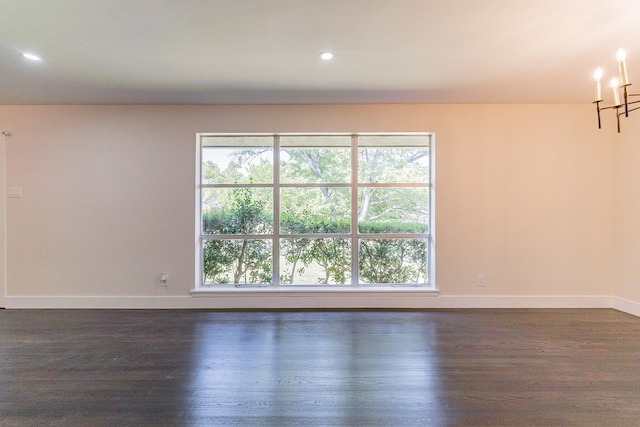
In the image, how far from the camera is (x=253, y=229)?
3729mm

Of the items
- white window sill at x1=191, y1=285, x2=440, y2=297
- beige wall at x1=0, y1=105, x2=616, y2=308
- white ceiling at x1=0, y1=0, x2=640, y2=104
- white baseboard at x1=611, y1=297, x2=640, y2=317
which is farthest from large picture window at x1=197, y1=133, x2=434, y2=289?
white baseboard at x1=611, y1=297, x2=640, y2=317

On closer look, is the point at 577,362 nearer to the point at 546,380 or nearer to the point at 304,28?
the point at 546,380

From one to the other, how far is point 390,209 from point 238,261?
2160mm

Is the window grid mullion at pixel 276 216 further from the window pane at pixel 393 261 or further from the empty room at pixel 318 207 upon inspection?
the window pane at pixel 393 261

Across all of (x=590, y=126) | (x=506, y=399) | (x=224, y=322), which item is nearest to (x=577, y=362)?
(x=506, y=399)

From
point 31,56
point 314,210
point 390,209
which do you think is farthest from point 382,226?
point 31,56

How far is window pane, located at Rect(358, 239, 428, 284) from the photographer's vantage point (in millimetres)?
3723

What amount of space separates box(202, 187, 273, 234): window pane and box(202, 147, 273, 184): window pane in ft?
0.49

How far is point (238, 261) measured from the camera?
12.2 ft

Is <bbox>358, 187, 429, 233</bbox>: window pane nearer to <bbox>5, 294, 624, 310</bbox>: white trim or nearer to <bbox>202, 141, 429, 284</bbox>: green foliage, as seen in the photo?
<bbox>202, 141, 429, 284</bbox>: green foliage

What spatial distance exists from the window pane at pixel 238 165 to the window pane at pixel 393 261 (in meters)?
1.64

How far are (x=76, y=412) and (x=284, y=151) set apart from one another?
3.05 meters

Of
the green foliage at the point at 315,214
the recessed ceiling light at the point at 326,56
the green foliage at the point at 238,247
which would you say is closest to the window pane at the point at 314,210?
the green foliage at the point at 315,214

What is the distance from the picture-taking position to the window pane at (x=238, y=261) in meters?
3.72
